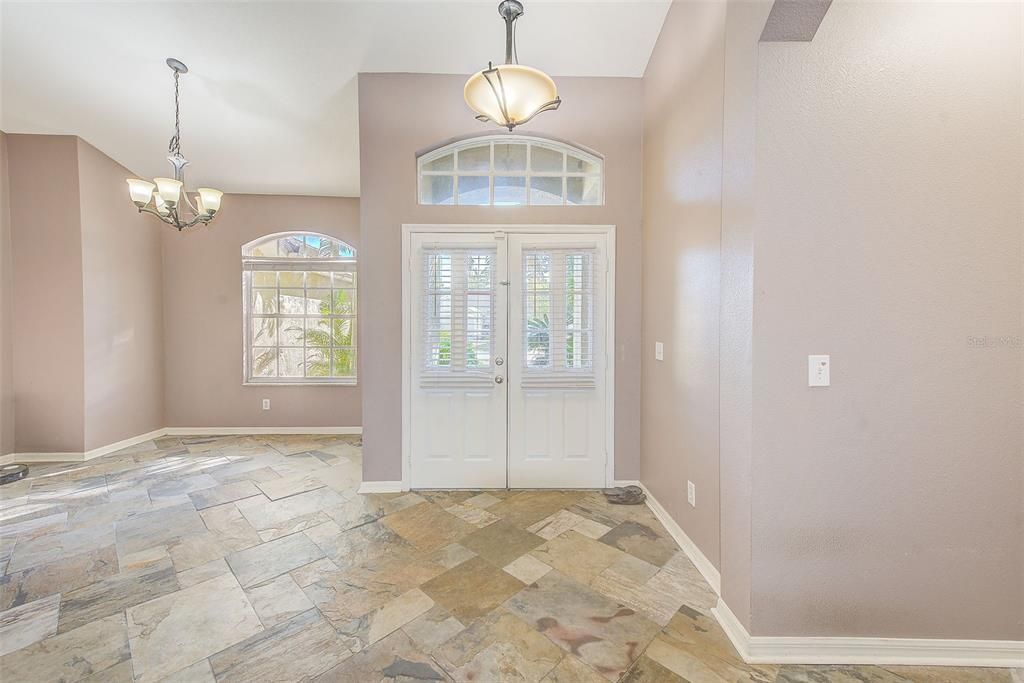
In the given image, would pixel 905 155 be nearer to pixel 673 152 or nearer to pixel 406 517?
pixel 673 152

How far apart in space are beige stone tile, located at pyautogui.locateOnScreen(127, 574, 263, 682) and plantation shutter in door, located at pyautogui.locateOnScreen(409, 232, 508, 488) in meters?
1.29

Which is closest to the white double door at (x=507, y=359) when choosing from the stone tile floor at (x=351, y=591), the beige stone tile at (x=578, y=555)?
the stone tile floor at (x=351, y=591)

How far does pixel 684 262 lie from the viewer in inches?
83.8

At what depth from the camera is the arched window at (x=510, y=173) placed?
2.86 metres

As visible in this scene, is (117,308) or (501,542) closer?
(501,542)

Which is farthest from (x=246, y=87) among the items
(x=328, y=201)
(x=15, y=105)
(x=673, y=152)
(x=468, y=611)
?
(x=468, y=611)

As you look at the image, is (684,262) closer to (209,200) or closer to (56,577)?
(209,200)

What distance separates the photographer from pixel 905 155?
54.4 inches

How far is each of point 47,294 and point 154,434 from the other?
177 centimetres

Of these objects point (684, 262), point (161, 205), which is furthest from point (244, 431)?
point (684, 262)

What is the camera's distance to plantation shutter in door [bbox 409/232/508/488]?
280 cm

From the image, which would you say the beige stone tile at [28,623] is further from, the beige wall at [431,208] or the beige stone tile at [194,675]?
the beige wall at [431,208]

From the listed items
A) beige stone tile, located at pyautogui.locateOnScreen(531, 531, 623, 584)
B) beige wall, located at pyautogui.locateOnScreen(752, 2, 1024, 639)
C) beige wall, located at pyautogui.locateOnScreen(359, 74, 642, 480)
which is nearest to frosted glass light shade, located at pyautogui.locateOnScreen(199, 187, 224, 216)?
beige wall, located at pyautogui.locateOnScreen(359, 74, 642, 480)

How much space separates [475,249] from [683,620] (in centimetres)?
255
